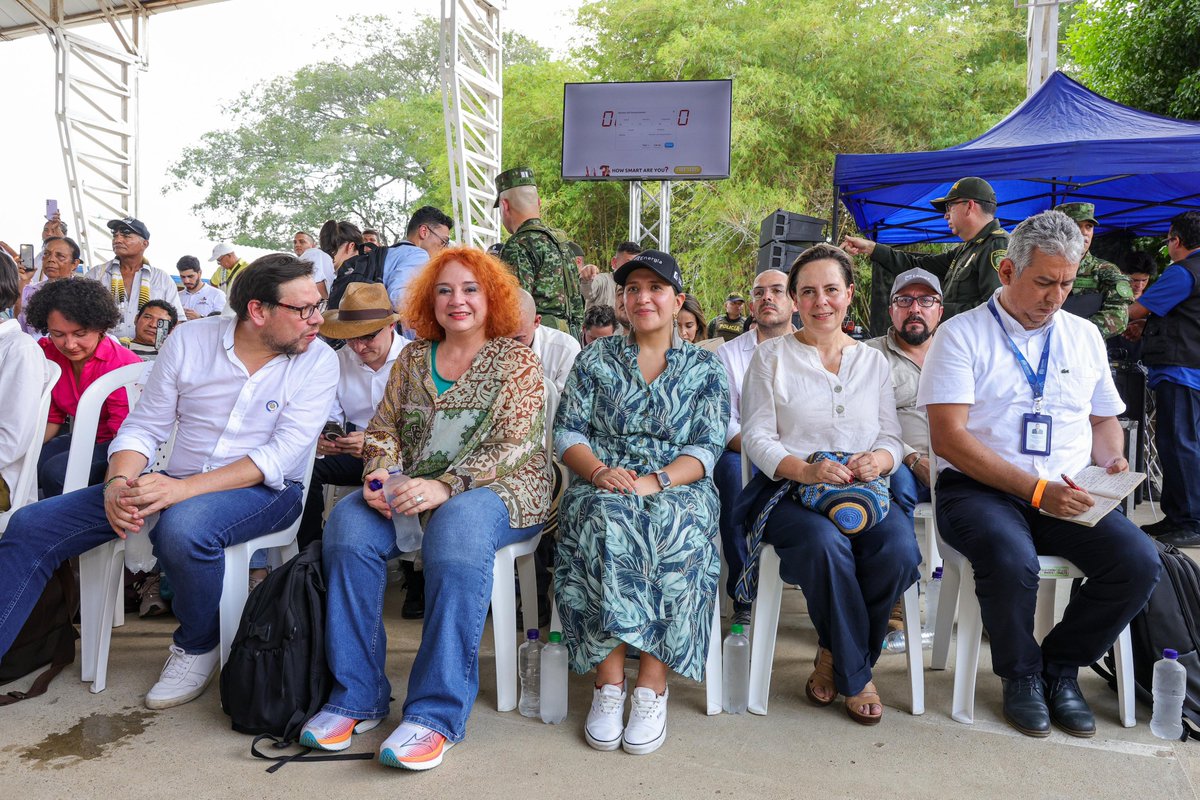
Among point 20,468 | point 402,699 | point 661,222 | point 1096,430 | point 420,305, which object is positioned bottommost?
point 402,699

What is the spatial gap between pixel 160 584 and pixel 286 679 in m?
1.38

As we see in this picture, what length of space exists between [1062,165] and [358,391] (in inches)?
176

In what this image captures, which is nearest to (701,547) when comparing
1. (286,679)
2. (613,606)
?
(613,606)

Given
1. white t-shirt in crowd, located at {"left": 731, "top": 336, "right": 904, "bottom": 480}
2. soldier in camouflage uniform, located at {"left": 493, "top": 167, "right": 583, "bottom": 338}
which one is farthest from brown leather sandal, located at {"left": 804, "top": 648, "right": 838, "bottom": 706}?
soldier in camouflage uniform, located at {"left": 493, "top": 167, "right": 583, "bottom": 338}

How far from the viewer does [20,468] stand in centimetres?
286

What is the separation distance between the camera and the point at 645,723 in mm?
2379

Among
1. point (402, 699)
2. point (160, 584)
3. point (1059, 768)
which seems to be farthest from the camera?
Answer: point (160, 584)

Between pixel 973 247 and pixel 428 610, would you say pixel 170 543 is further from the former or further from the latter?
pixel 973 247

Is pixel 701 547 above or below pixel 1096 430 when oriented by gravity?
below

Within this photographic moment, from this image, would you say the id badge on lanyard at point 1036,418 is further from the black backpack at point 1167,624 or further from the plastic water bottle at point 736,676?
the plastic water bottle at point 736,676

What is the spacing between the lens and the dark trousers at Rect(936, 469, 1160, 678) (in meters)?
2.43

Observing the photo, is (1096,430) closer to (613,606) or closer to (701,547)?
(701,547)

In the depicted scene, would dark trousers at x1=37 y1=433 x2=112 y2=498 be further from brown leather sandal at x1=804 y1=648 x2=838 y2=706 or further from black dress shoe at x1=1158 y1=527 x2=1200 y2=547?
black dress shoe at x1=1158 y1=527 x2=1200 y2=547

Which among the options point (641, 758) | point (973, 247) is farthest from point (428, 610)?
point (973, 247)
